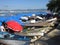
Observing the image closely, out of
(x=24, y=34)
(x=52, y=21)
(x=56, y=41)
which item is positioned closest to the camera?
(x=56, y=41)

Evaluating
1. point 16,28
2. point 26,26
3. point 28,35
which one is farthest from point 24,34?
point 26,26

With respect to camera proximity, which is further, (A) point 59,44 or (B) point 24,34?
(B) point 24,34

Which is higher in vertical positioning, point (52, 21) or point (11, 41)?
point (11, 41)

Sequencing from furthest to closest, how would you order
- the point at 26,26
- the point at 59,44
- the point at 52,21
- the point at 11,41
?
the point at 52,21
the point at 26,26
the point at 59,44
the point at 11,41

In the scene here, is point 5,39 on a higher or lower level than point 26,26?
higher

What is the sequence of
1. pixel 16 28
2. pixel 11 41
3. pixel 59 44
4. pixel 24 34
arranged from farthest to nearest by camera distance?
pixel 16 28
pixel 24 34
pixel 59 44
pixel 11 41

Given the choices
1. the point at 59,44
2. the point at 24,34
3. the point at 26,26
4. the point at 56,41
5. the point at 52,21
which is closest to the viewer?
the point at 59,44

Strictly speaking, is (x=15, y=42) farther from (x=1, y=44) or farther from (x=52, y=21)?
(x=52, y=21)

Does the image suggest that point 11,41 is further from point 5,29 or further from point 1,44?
point 5,29

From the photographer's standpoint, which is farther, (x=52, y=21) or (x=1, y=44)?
(x=52, y=21)

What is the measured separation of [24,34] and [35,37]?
2.96ft

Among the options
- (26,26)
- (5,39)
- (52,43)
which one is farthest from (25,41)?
(26,26)

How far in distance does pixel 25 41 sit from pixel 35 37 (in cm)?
273

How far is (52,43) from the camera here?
37.7 feet
